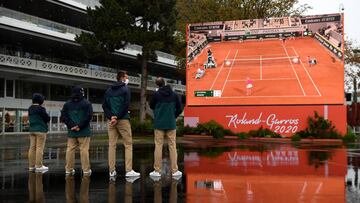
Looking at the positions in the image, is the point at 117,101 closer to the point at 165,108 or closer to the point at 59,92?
the point at 165,108

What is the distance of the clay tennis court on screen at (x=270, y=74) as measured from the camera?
23.8 m

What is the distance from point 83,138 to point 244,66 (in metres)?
17.2

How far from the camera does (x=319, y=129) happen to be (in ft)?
75.4

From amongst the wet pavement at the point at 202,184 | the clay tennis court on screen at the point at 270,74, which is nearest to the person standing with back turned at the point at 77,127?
the wet pavement at the point at 202,184

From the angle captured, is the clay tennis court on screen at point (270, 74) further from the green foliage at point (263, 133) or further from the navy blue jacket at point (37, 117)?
the navy blue jacket at point (37, 117)

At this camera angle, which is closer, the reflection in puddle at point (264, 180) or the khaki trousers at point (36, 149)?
the reflection in puddle at point (264, 180)

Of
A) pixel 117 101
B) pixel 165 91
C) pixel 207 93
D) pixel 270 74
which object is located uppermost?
pixel 270 74

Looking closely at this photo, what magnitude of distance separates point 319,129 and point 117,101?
16.3 meters

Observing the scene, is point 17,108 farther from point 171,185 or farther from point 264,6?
point 171,185

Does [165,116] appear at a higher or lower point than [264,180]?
higher

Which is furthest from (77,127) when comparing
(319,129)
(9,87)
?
(9,87)

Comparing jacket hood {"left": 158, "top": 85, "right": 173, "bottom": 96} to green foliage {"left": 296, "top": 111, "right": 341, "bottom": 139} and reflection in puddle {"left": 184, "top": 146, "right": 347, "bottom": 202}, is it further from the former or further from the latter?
green foliage {"left": 296, "top": 111, "right": 341, "bottom": 139}

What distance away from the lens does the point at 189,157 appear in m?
13.0

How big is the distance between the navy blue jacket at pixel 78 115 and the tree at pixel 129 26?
1987 centimetres
